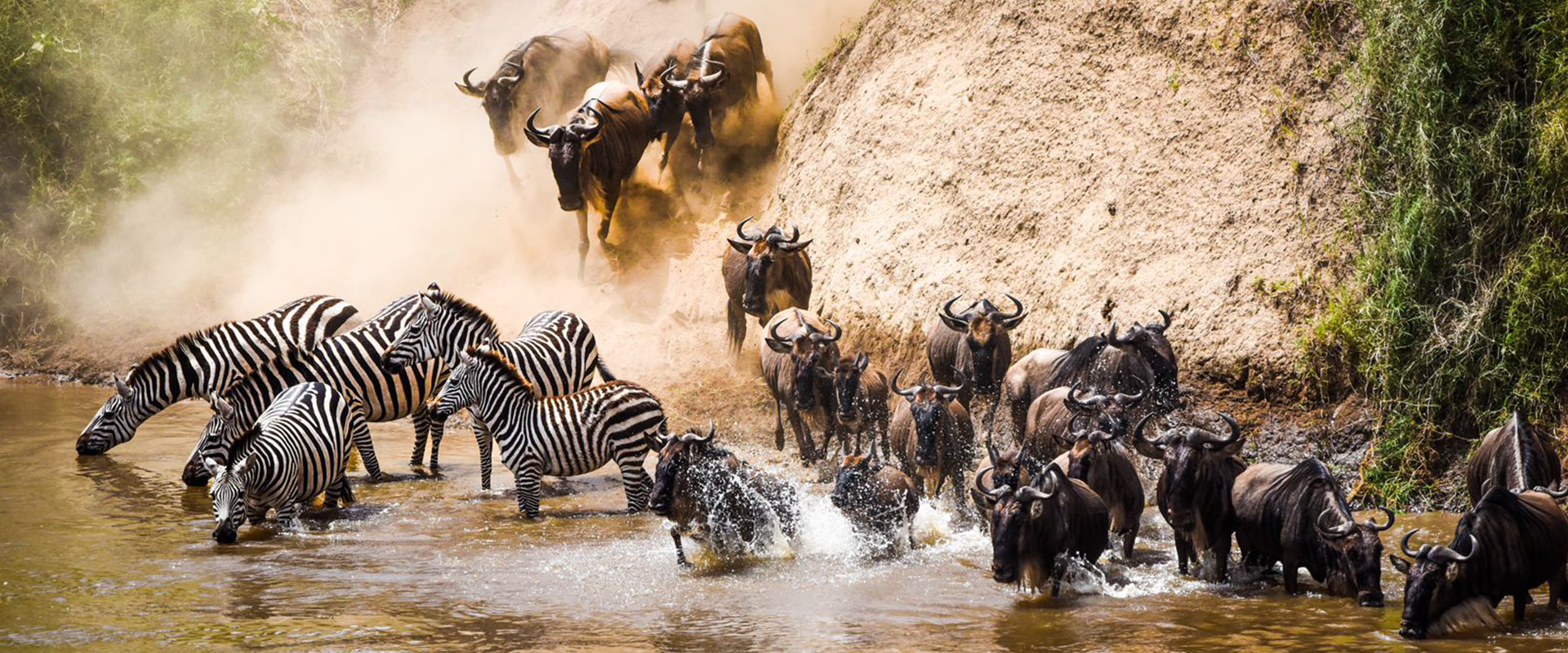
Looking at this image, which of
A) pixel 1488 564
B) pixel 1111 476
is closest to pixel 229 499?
pixel 1111 476

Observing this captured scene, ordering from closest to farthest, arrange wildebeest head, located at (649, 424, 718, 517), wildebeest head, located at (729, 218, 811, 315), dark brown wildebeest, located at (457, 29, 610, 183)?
wildebeest head, located at (649, 424, 718, 517), wildebeest head, located at (729, 218, 811, 315), dark brown wildebeest, located at (457, 29, 610, 183)

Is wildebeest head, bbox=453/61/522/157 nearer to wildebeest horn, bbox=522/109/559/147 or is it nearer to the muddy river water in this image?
wildebeest horn, bbox=522/109/559/147

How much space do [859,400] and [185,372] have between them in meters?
6.31

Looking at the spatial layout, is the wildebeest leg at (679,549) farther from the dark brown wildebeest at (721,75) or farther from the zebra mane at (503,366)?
the dark brown wildebeest at (721,75)

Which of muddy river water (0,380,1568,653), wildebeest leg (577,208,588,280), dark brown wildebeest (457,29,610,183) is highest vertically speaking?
dark brown wildebeest (457,29,610,183)

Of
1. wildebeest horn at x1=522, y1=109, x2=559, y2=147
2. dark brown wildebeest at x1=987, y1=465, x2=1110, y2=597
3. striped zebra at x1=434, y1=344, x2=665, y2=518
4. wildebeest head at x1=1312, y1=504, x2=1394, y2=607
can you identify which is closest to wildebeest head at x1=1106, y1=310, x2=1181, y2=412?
dark brown wildebeest at x1=987, y1=465, x2=1110, y2=597

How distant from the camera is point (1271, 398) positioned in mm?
12836

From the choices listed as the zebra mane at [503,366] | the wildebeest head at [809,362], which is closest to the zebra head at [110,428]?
the zebra mane at [503,366]

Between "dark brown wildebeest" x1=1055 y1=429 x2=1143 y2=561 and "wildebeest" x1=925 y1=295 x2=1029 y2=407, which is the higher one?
"wildebeest" x1=925 y1=295 x2=1029 y2=407

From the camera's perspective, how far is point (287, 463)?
1144 cm

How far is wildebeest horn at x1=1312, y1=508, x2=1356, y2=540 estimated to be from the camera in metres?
8.82

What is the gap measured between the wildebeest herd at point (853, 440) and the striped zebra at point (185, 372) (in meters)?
0.02

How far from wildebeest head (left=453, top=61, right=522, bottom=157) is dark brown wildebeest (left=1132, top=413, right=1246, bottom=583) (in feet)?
44.0

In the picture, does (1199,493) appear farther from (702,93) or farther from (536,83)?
(536,83)
